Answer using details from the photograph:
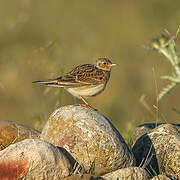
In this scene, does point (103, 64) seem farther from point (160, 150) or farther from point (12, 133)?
point (160, 150)

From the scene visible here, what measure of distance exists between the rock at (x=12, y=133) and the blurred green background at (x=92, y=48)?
3.90 m

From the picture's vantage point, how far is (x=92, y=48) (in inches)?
562

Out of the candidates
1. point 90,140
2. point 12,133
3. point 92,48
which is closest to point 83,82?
point 12,133

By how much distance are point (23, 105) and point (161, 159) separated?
6322 millimetres

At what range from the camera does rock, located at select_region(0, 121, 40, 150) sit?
25.2ft

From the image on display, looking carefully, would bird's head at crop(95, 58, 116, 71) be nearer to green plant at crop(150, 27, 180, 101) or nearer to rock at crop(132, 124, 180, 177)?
green plant at crop(150, 27, 180, 101)

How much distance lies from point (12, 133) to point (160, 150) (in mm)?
2034

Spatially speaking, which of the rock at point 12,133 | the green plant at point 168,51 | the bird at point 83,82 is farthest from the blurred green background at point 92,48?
the rock at point 12,133

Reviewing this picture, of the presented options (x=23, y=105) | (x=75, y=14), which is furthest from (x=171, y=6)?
(x=23, y=105)

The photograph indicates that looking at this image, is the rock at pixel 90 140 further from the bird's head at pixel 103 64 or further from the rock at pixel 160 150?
the bird's head at pixel 103 64

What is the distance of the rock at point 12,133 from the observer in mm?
7687

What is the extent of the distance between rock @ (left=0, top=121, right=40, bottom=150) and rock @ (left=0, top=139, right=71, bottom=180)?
53.7 inches

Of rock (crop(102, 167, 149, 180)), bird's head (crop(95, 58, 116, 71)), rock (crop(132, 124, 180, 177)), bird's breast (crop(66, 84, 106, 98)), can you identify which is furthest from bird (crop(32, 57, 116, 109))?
rock (crop(102, 167, 149, 180))

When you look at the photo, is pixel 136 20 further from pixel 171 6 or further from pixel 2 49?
pixel 2 49
